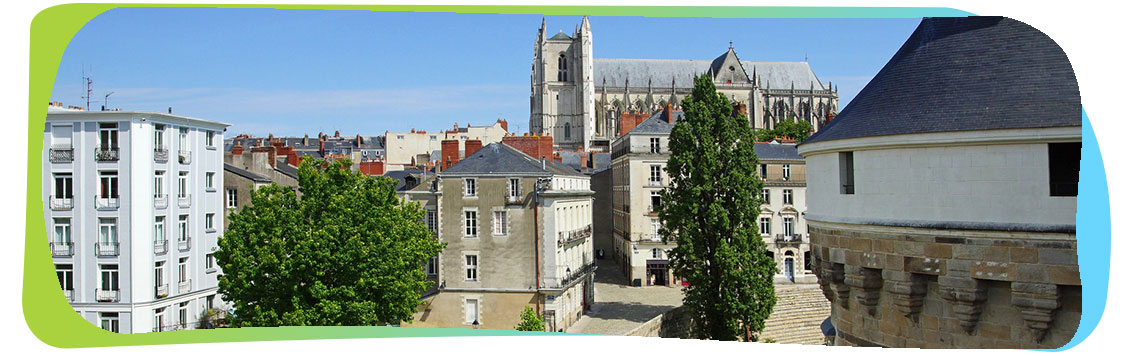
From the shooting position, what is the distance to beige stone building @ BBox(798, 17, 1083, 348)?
7.71 metres

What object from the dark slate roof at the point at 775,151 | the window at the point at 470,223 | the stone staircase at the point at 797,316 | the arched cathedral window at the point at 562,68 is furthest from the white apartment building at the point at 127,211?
the arched cathedral window at the point at 562,68

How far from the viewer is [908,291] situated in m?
8.42

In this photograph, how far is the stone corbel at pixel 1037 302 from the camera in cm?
762

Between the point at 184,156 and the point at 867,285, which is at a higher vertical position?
the point at 184,156

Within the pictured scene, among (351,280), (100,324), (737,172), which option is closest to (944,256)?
(100,324)

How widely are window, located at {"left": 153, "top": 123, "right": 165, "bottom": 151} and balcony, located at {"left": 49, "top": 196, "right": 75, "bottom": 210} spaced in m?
1.40

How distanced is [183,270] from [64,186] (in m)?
2.63

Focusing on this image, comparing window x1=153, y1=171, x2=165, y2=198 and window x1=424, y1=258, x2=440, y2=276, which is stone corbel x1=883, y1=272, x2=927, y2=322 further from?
window x1=424, y1=258, x2=440, y2=276

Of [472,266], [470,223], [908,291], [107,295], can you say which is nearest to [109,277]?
[107,295]

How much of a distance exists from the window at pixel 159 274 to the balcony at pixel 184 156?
55.1 inches

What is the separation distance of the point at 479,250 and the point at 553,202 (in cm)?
207

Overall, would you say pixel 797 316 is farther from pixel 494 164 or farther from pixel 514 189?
pixel 494 164

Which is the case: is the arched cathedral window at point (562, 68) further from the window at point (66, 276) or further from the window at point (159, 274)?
the window at point (66, 276)

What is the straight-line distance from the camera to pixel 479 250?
72.3 ft
